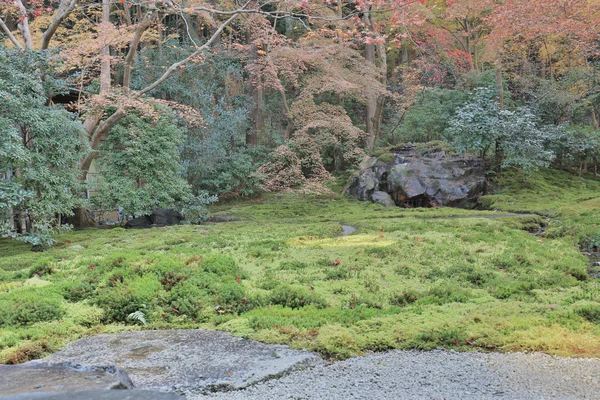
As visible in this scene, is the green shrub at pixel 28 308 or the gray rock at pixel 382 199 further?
the gray rock at pixel 382 199

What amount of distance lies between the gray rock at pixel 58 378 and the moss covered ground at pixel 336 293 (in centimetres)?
89

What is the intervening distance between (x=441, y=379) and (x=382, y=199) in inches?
510

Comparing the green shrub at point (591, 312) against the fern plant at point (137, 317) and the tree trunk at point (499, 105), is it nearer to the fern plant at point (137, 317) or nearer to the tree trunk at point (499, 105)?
the fern plant at point (137, 317)

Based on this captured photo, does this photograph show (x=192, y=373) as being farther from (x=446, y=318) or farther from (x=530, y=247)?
(x=530, y=247)

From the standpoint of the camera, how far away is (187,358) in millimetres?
3662

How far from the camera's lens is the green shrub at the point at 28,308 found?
4586mm

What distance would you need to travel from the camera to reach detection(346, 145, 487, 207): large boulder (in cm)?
1564

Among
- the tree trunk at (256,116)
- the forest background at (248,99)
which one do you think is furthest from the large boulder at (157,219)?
the tree trunk at (256,116)

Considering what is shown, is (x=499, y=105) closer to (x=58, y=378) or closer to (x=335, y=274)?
(x=335, y=274)

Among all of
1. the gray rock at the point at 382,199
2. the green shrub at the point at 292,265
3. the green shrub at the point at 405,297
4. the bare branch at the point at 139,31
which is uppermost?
the bare branch at the point at 139,31

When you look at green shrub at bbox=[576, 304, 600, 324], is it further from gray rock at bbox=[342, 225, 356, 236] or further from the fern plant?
gray rock at bbox=[342, 225, 356, 236]

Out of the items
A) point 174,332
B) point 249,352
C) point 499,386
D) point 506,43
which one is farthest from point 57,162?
point 506,43

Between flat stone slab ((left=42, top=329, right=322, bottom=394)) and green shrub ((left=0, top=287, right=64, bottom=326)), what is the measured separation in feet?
2.54

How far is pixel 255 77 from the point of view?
18797 mm
